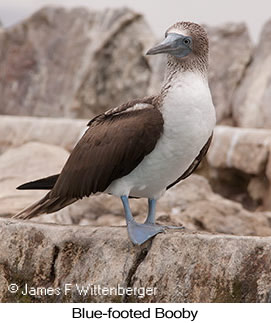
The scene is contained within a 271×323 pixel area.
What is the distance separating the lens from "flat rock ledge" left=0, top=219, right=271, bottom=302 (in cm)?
575

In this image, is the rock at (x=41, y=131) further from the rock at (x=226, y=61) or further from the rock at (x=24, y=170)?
the rock at (x=226, y=61)

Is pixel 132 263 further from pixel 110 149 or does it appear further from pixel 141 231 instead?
pixel 110 149

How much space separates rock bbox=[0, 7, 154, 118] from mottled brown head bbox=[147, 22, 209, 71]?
64.6ft

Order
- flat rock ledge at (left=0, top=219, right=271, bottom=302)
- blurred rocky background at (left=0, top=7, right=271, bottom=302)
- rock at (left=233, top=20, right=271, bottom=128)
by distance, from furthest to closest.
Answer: rock at (left=233, top=20, right=271, bottom=128) < blurred rocky background at (left=0, top=7, right=271, bottom=302) < flat rock ledge at (left=0, top=219, right=271, bottom=302)

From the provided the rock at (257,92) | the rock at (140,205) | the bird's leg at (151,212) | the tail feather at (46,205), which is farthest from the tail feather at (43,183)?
the rock at (257,92)

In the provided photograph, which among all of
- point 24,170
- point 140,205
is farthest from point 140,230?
point 24,170

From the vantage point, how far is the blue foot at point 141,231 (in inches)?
245

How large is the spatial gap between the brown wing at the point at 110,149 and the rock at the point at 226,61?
16158mm

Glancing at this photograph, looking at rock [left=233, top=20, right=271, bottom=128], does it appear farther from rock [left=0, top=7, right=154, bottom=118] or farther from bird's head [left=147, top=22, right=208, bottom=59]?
bird's head [left=147, top=22, right=208, bottom=59]

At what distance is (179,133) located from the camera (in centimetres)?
604

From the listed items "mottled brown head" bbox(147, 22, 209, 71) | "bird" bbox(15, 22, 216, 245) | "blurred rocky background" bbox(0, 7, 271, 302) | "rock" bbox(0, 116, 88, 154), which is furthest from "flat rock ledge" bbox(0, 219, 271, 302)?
"rock" bbox(0, 116, 88, 154)

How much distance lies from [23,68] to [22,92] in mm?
981

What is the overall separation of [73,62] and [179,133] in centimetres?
2243
